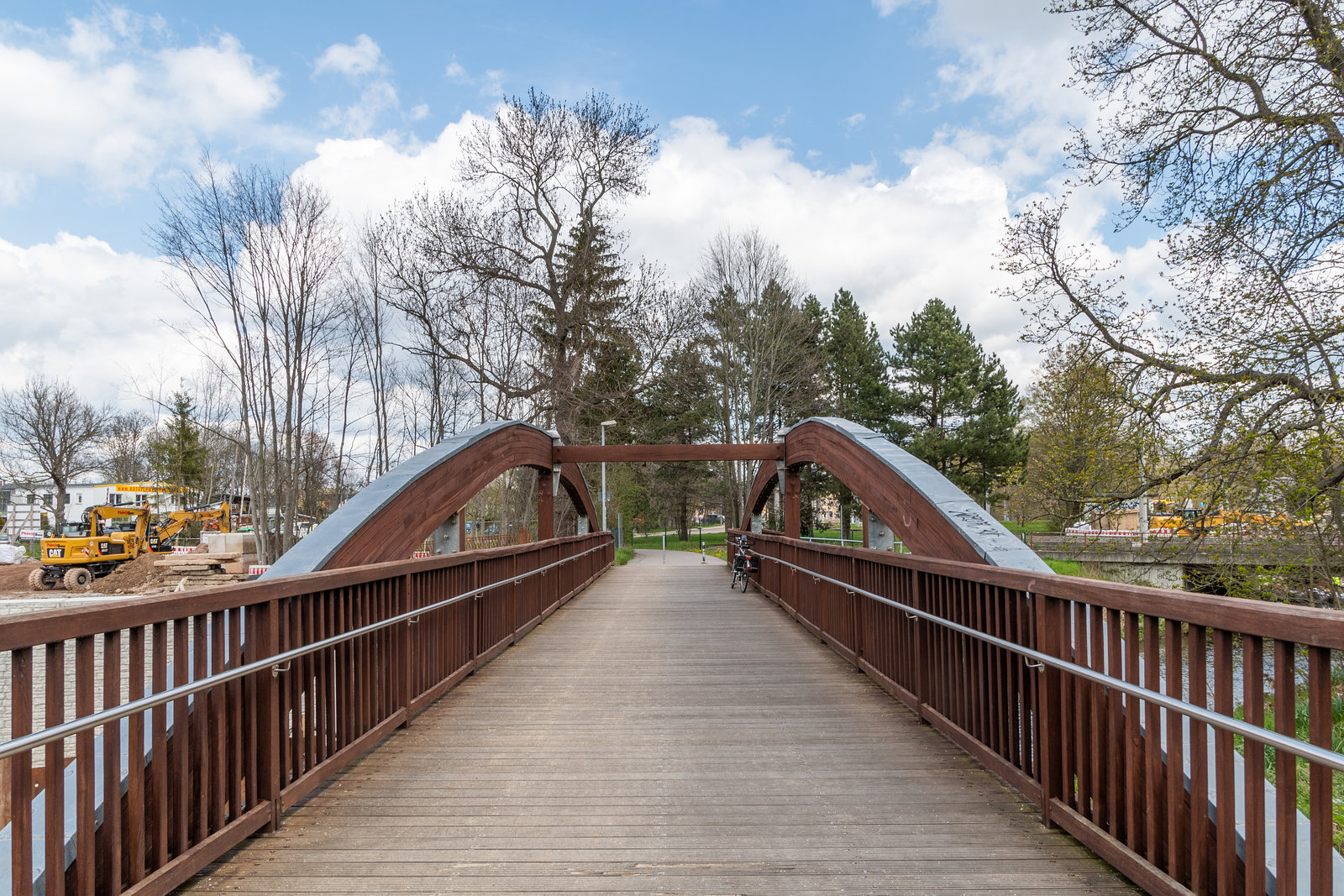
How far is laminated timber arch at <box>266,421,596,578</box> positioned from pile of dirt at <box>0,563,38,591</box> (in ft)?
65.6

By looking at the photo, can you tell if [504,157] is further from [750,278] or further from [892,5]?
[892,5]

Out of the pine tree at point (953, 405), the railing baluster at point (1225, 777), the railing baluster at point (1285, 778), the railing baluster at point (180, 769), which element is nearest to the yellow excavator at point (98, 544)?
the railing baluster at point (180, 769)

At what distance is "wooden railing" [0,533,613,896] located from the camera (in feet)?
6.20

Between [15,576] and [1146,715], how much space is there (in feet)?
97.4

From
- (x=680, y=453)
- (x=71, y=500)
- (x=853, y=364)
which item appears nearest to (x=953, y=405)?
(x=853, y=364)

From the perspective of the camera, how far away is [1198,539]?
299 inches

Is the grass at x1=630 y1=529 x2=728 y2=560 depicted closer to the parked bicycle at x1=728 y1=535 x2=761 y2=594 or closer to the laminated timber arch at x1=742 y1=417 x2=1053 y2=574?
the parked bicycle at x1=728 y1=535 x2=761 y2=594

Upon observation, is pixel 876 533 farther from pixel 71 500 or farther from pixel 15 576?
pixel 71 500

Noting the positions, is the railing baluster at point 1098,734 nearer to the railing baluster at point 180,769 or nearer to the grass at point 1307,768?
the grass at point 1307,768

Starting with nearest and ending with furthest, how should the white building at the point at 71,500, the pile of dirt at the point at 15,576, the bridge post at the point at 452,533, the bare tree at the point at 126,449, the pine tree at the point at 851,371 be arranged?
the bridge post at the point at 452,533, the pile of dirt at the point at 15,576, the white building at the point at 71,500, the pine tree at the point at 851,371, the bare tree at the point at 126,449

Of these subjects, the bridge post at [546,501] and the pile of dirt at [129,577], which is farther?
the pile of dirt at [129,577]

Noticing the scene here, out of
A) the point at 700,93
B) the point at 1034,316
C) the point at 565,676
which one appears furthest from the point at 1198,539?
the point at 700,93

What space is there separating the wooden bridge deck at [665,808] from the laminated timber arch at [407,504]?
3.87ft

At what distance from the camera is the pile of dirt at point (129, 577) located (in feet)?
65.7
